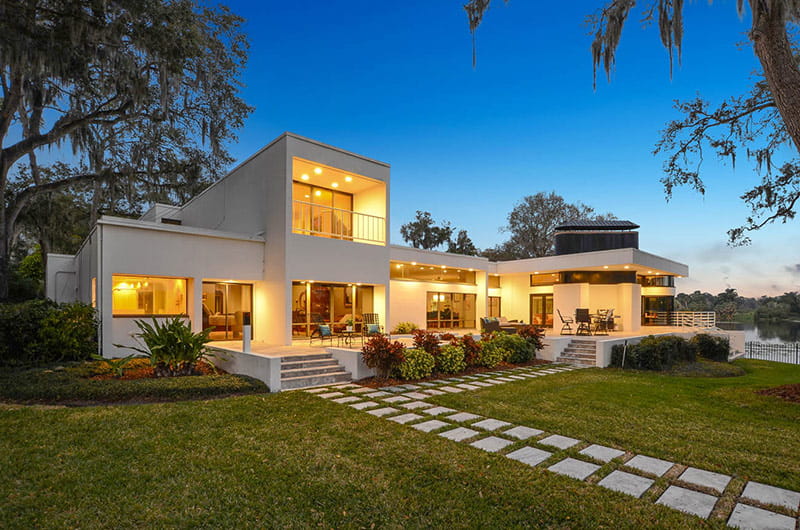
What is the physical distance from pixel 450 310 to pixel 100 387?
46.9 ft

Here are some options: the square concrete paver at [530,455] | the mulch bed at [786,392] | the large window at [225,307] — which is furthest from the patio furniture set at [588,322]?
the large window at [225,307]

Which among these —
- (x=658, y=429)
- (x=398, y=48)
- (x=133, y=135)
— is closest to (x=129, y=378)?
(x=658, y=429)

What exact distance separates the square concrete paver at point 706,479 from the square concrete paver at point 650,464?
0.56 ft

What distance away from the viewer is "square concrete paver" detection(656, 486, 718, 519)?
3.26 meters

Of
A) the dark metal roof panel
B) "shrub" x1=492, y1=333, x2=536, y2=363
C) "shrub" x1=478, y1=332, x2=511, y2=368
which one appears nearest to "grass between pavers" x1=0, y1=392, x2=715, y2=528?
"shrub" x1=478, y1=332, x2=511, y2=368

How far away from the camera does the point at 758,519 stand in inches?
123

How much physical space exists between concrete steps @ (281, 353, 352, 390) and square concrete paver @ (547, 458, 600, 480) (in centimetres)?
569

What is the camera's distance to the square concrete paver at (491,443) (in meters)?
4.70

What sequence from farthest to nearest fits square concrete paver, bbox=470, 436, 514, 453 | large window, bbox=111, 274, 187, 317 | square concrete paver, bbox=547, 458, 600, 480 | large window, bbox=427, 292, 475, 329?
large window, bbox=427, 292, 475, 329, large window, bbox=111, 274, 187, 317, square concrete paver, bbox=470, 436, 514, 453, square concrete paver, bbox=547, 458, 600, 480

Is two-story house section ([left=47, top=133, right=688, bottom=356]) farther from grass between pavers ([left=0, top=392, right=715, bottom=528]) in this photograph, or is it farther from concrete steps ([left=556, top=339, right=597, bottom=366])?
concrete steps ([left=556, top=339, right=597, bottom=366])

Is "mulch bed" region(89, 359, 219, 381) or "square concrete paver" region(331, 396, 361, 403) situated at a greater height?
"mulch bed" region(89, 359, 219, 381)

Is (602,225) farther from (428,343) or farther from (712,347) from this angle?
(428,343)

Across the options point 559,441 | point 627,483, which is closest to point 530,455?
point 559,441

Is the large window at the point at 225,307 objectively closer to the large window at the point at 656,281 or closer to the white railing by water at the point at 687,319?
the large window at the point at 656,281
